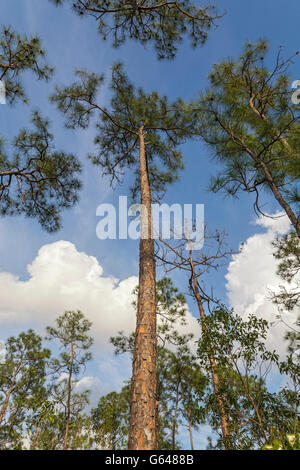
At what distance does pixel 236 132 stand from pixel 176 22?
11.7 feet

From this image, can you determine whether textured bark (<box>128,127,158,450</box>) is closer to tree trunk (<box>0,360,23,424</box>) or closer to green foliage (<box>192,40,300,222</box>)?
green foliage (<box>192,40,300,222</box>)

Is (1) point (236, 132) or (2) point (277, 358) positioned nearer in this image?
(2) point (277, 358)

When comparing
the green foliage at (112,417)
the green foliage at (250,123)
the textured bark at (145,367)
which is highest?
the green foliage at (250,123)

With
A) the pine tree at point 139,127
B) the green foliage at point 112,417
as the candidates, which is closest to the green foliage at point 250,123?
the pine tree at point 139,127

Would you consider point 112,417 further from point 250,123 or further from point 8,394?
point 250,123

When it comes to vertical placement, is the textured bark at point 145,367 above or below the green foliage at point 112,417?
above

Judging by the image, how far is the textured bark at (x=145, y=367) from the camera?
6.88ft

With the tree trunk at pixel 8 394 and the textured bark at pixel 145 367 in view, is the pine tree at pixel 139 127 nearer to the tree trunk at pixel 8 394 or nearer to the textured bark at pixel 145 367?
the textured bark at pixel 145 367

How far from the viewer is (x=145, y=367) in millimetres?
2578

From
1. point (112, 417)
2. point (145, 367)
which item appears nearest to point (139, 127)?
point (145, 367)
